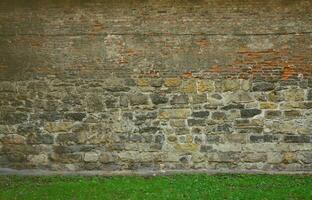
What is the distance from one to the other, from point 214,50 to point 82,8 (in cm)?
242

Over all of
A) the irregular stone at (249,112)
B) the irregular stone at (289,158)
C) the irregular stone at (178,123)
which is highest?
the irregular stone at (249,112)

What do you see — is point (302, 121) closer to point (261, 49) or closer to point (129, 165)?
point (261, 49)

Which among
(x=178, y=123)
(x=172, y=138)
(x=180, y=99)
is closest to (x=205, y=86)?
(x=180, y=99)

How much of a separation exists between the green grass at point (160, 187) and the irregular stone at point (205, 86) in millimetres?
1488

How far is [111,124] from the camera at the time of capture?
8.70 m

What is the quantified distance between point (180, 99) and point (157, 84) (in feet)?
1.58

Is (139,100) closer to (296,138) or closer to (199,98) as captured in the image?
(199,98)

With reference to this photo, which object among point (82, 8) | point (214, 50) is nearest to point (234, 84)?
point (214, 50)

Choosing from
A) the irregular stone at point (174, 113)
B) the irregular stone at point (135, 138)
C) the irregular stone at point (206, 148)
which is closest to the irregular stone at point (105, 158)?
the irregular stone at point (135, 138)

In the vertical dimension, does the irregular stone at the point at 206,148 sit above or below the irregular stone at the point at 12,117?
below

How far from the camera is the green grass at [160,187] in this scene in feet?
24.4

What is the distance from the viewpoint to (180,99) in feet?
28.4

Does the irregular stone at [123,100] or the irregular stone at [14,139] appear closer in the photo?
the irregular stone at [123,100]

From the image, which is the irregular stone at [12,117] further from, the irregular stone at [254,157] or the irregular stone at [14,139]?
the irregular stone at [254,157]
